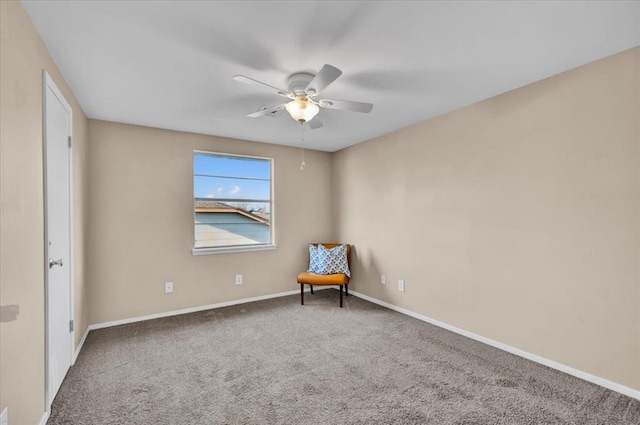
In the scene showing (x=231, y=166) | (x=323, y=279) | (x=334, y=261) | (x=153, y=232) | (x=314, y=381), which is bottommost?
(x=314, y=381)

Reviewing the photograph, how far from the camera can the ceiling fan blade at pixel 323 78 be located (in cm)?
180

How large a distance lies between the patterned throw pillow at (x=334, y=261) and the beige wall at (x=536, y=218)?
762 millimetres

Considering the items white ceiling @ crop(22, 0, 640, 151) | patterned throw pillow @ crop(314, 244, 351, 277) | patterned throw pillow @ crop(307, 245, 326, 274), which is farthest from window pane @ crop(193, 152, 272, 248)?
white ceiling @ crop(22, 0, 640, 151)

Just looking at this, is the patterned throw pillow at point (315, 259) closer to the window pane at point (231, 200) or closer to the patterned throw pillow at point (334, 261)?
the patterned throw pillow at point (334, 261)

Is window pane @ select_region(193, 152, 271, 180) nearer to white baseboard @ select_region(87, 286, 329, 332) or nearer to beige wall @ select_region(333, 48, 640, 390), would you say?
white baseboard @ select_region(87, 286, 329, 332)

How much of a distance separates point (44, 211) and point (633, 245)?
3.79 meters

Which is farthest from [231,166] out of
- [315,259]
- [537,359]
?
[537,359]

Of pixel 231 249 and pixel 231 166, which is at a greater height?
pixel 231 166

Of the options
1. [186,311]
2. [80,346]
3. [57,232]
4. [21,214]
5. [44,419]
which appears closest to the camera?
[21,214]

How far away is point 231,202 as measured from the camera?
13.9 ft

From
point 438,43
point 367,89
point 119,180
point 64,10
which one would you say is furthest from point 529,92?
point 119,180

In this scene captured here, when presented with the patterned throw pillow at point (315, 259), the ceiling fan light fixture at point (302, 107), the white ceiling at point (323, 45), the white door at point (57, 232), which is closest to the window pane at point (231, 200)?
the patterned throw pillow at point (315, 259)

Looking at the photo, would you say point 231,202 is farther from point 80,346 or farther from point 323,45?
point 323,45

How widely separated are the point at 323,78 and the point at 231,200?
8.99 ft
